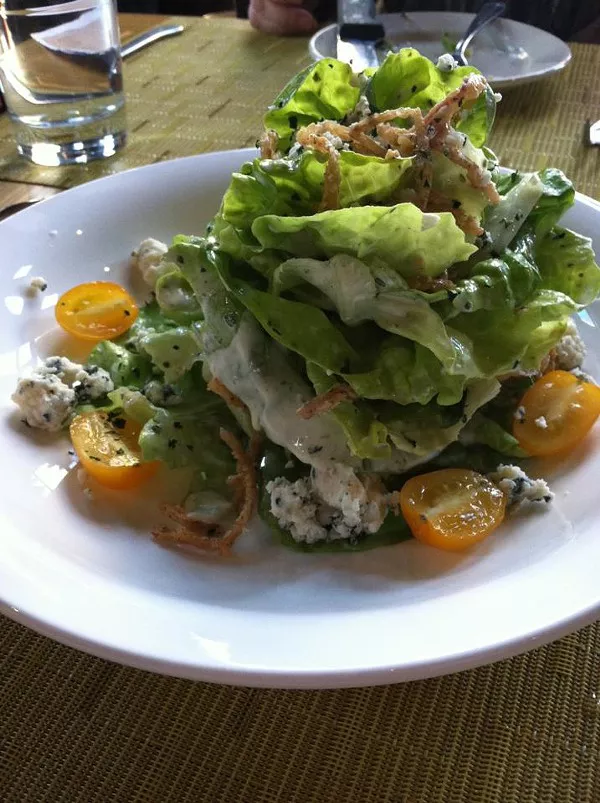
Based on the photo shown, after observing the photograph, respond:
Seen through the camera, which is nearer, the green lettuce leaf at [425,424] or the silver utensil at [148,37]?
the green lettuce leaf at [425,424]

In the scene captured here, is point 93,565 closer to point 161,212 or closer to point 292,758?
point 292,758

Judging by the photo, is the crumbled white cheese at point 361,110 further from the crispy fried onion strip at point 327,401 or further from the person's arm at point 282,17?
the person's arm at point 282,17

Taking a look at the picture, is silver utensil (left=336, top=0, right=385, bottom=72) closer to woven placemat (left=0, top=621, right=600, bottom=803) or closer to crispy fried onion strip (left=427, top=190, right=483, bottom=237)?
crispy fried onion strip (left=427, top=190, right=483, bottom=237)

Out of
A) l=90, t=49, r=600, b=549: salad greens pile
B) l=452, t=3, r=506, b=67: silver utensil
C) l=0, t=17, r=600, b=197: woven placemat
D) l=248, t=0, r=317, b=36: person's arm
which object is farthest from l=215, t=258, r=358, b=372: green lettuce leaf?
l=248, t=0, r=317, b=36: person's arm

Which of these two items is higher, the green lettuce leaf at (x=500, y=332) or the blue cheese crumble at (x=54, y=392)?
the green lettuce leaf at (x=500, y=332)

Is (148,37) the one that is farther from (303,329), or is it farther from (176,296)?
(303,329)

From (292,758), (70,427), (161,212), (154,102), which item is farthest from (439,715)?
(154,102)

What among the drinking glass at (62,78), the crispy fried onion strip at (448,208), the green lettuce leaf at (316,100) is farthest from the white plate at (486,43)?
the crispy fried onion strip at (448,208)

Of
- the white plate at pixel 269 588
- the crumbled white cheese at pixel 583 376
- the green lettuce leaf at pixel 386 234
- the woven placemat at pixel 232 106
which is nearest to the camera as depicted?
the white plate at pixel 269 588
